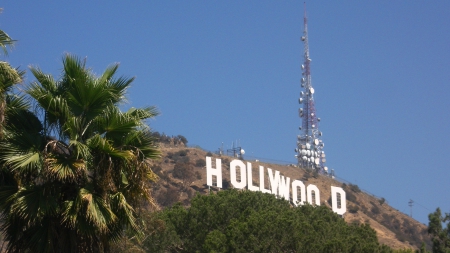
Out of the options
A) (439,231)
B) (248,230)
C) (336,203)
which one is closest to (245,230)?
(248,230)

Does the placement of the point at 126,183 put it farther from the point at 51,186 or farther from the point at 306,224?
the point at 306,224

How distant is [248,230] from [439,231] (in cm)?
1612

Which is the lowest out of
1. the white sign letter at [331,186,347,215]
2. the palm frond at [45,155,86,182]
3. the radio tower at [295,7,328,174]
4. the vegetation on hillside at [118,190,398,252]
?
the palm frond at [45,155,86,182]

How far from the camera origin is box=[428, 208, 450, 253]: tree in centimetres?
4506

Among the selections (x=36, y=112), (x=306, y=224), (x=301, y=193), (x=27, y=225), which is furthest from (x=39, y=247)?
(x=301, y=193)

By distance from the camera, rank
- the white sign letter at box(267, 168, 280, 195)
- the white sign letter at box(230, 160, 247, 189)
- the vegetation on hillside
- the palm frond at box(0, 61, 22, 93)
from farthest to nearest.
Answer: the white sign letter at box(267, 168, 280, 195) < the white sign letter at box(230, 160, 247, 189) < the vegetation on hillside < the palm frond at box(0, 61, 22, 93)

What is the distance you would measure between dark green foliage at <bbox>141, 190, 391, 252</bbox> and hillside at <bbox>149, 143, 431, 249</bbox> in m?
30.8

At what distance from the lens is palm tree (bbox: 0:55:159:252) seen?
46.6 feet

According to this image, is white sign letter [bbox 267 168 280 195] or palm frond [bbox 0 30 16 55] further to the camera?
white sign letter [bbox 267 168 280 195]

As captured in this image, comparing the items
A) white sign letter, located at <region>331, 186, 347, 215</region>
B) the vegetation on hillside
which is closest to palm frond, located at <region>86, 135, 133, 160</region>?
the vegetation on hillside

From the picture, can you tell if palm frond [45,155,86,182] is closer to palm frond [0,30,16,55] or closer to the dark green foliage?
palm frond [0,30,16,55]

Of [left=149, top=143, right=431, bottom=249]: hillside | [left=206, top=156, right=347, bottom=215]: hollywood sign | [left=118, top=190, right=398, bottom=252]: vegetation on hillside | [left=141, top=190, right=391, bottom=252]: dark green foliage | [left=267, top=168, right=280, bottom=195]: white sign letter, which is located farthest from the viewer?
[left=149, top=143, right=431, bottom=249]: hillside

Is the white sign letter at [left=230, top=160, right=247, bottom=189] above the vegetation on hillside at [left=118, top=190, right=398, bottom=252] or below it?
above

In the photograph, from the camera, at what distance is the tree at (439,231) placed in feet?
148
